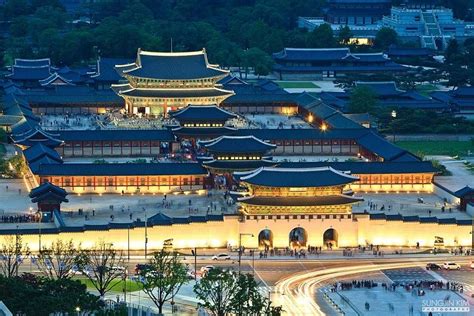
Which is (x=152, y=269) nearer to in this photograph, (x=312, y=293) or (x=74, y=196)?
(x=312, y=293)

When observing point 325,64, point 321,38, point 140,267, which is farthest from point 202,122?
point 321,38

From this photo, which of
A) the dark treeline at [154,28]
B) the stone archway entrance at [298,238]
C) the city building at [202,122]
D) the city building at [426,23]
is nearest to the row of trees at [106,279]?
the stone archway entrance at [298,238]

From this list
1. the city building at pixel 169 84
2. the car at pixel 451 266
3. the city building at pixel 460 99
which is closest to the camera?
the car at pixel 451 266

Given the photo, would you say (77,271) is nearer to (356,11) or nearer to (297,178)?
(297,178)

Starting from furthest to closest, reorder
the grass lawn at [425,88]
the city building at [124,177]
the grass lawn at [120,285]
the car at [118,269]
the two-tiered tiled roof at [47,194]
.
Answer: the grass lawn at [425,88]
the city building at [124,177]
the two-tiered tiled roof at [47,194]
the car at [118,269]
the grass lawn at [120,285]

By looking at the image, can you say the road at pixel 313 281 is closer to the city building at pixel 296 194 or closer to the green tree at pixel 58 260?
the city building at pixel 296 194

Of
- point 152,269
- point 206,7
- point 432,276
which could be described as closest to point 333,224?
point 432,276
